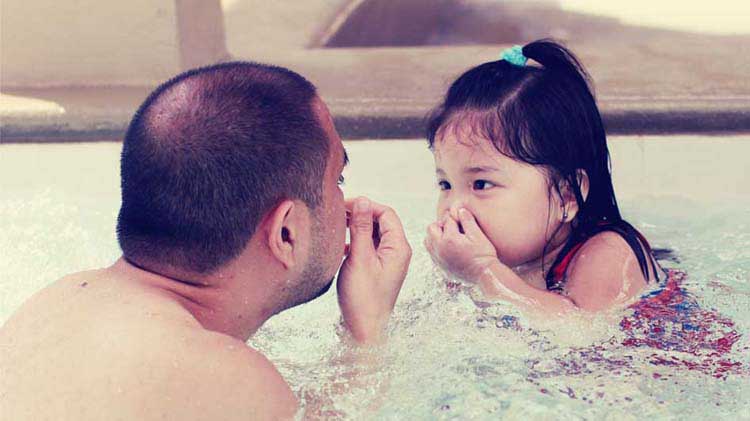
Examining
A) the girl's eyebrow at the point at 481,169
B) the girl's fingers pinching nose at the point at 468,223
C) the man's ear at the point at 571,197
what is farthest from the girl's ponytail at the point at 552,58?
the girl's fingers pinching nose at the point at 468,223

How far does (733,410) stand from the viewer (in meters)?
2.33

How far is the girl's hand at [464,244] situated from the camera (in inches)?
103

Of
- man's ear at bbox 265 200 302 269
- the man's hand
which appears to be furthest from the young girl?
man's ear at bbox 265 200 302 269

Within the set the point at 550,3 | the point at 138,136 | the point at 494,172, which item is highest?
the point at 138,136

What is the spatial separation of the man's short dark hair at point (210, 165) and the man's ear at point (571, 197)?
873 millimetres

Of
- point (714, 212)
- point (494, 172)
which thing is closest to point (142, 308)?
point (494, 172)

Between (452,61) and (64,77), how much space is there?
1.56 meters

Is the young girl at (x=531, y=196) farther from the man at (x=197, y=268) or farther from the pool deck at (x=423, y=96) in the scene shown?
the pool deck at (x=423, y=96)

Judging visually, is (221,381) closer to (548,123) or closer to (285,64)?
(548,123)

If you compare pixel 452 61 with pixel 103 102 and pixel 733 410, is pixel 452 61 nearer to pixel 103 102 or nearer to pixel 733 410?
pixel 103 102

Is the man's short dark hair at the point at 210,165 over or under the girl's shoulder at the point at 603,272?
over

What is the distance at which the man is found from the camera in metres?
1.77

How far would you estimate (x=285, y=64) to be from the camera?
470 centimetres

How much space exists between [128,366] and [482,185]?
1141 mm
